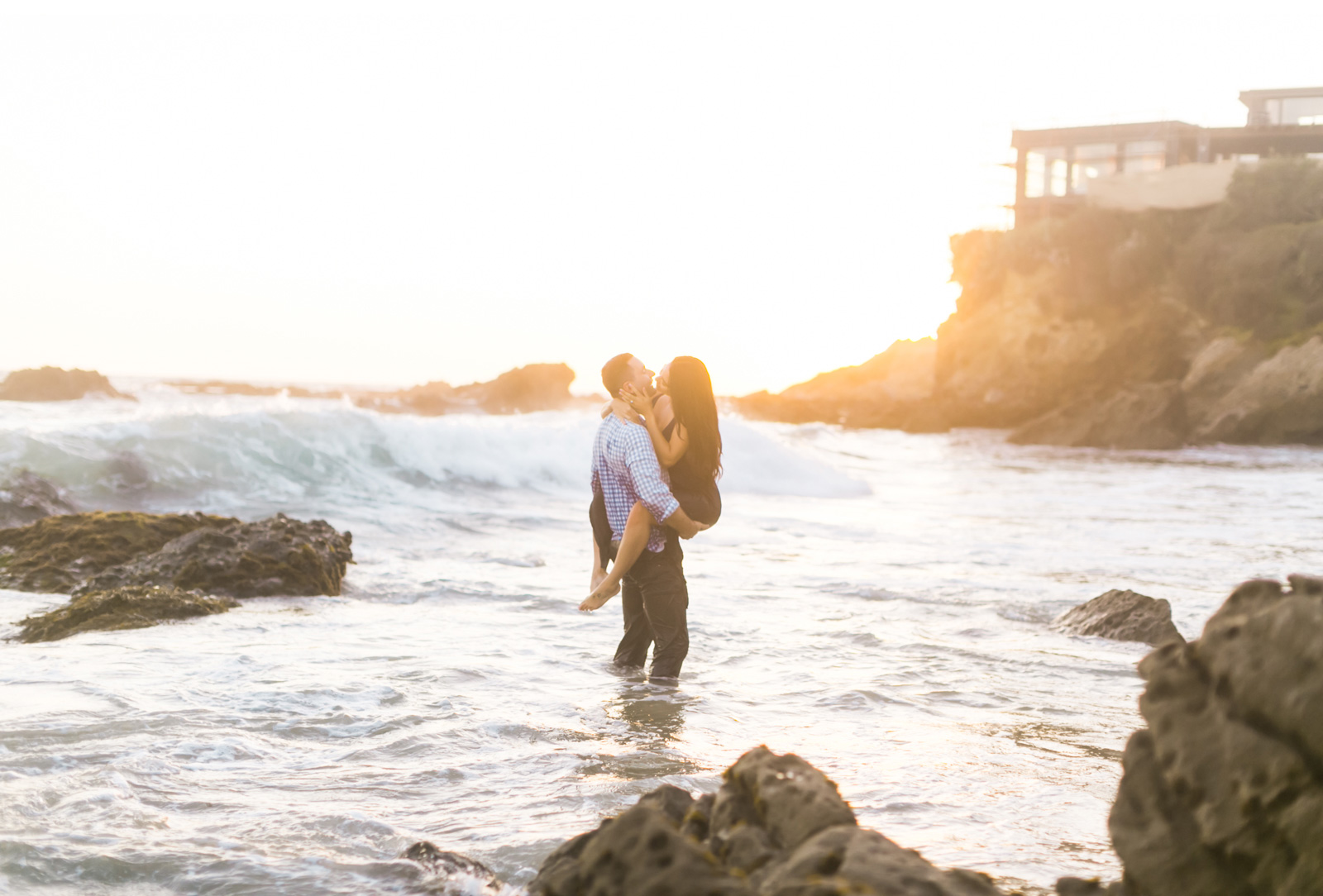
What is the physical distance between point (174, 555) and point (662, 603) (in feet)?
15.9

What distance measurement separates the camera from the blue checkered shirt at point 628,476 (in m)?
4.96

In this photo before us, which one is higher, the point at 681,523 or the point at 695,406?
the point at 695,406

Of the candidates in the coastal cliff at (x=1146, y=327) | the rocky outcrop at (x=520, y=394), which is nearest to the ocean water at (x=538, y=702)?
the coastal cliff at (x=1146, y=327)

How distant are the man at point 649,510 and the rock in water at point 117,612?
11.0 feet

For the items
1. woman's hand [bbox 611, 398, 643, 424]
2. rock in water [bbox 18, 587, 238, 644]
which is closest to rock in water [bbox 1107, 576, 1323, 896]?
woman's hand [bbox 611, 398, 643, 424]

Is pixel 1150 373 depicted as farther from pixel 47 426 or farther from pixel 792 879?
pixel 792 879

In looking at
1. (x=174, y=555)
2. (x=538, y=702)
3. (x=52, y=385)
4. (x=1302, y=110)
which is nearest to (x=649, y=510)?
(x=538, y=702)

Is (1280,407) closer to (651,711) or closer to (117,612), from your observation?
(651,711)

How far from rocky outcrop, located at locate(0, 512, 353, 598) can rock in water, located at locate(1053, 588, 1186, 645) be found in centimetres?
590

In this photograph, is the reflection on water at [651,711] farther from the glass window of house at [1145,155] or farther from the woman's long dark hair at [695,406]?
the glass window of house at [1145,155]

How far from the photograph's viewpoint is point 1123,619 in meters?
7.13

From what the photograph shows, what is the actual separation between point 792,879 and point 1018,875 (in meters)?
1.43

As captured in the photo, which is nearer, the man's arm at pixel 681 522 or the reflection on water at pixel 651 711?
the reflection on water at pixel 651 711

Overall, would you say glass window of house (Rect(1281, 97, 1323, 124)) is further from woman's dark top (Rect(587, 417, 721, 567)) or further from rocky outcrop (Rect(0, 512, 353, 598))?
woman's dark top (Rect(587, 417, 721, 567))
